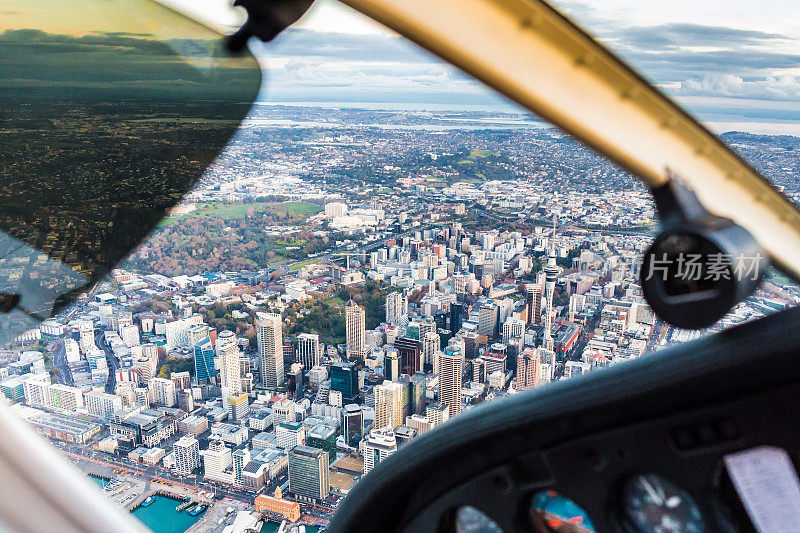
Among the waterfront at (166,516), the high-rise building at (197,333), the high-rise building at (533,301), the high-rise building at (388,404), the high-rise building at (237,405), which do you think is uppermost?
the high-rise building at (533,301)

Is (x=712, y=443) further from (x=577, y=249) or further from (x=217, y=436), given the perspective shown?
(x=217, y=436)

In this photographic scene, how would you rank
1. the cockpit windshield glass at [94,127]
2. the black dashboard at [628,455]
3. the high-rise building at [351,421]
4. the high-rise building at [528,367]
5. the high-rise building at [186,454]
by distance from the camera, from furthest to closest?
the high-rise building at [186,454], the high-rise building at [351,421], the high-rise building at [528,367], the cockpit windshield glass at [94,127], the black dashboard at [628,455]

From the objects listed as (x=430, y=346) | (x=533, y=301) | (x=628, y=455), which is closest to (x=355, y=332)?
(x=430, y=346)

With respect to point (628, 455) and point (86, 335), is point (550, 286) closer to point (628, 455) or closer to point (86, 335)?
point (628, 455)

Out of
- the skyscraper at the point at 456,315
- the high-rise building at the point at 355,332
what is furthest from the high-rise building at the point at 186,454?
the skyscraper at the point at 456,315

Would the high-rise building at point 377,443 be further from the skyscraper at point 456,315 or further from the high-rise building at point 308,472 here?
the skyscraper at point 456,315

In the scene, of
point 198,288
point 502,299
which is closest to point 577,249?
point 502,299
